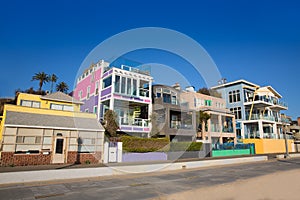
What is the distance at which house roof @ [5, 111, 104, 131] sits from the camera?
15234mm

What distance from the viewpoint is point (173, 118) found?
95.1 ft

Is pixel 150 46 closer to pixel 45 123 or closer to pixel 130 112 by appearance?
pixel 45 123

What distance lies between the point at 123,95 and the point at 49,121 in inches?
324

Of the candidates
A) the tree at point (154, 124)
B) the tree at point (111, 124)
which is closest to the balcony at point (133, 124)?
the tree at point (154, 124)

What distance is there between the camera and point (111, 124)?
20.0m

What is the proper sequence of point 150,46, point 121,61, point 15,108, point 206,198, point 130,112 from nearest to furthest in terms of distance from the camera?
point 206,198 < point 150,46 < point 15,108 < point 121,61 < point 130,112

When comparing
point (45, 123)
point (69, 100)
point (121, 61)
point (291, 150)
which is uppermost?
point (121, 61)

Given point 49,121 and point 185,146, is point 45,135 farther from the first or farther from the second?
point 185,146

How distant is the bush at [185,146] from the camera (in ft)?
74.6

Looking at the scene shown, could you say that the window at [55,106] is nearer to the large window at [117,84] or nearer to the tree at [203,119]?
the large window at [117,84]

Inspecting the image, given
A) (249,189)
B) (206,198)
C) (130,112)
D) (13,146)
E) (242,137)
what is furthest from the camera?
(242,137)

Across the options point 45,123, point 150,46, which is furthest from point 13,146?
point 150,46

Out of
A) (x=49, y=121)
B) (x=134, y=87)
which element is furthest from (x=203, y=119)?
(x=49, y=121)

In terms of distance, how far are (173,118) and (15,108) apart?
61.8 ft
